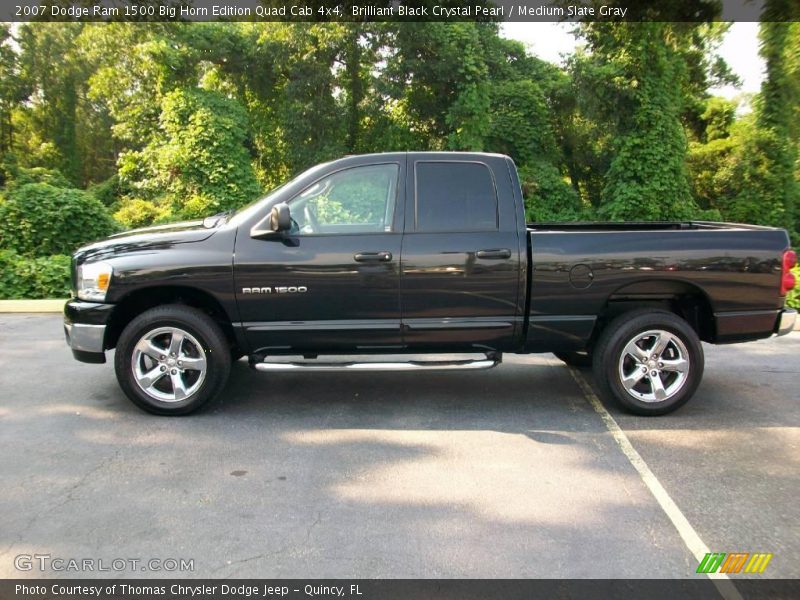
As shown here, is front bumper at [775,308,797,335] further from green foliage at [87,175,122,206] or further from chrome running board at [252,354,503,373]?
green foliage at [87,175,122,206]

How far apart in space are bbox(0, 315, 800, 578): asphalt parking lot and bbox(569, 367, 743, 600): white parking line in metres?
0.04

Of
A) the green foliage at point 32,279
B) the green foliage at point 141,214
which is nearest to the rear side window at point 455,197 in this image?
the green foliage at point 32,279

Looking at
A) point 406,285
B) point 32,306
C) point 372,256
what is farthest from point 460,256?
point 32,306

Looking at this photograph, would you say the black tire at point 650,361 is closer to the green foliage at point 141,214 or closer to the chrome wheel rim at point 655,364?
the chrome wheel rim at point 655,364

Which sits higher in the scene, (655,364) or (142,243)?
(142,243)

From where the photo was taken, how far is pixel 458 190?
16.7 feet

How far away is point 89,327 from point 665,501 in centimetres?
412

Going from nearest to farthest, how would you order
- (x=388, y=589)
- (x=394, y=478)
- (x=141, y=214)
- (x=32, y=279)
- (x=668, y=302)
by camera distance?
(x=388, y=589) → (x=394, y=478) → (x=668, y=302) → (x=32, y=279) → (x=141, y=214)

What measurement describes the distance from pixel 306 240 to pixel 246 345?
3.06 ft

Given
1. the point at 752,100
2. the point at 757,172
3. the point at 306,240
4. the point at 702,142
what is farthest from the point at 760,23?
the point at 306,240

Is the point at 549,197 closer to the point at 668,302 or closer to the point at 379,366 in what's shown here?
the point at 668,302

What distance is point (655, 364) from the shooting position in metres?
5.05

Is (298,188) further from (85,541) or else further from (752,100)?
(752,100)

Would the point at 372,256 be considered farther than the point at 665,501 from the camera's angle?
Yes
